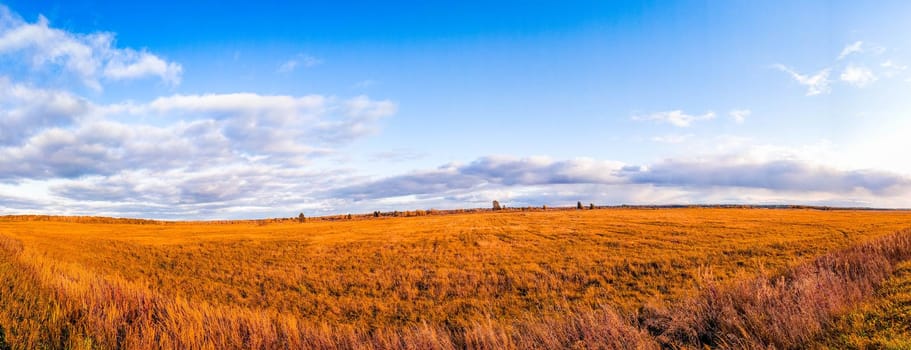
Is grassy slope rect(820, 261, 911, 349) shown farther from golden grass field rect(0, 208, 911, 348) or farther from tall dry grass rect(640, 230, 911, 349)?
tall dry grass rect(640, 230, 911, 349)

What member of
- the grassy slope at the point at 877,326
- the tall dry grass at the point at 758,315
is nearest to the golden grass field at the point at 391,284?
the grassy slope at the point at 877,326

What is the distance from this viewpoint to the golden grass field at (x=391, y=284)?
319 inches

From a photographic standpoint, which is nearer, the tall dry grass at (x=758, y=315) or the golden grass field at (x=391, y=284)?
the tall dry grass at (x=758, y=315)

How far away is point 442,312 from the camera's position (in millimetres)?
16078


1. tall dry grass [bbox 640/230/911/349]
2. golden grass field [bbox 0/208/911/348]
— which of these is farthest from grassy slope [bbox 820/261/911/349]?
tall dry grass [bbox 640/230/911/349]

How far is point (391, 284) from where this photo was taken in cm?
2123

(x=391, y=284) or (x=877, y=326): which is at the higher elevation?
(x=877, y=326)

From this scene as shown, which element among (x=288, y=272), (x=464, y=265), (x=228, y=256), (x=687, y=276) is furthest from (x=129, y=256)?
(x=687, y=276)

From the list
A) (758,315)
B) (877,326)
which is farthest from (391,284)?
(877,326)

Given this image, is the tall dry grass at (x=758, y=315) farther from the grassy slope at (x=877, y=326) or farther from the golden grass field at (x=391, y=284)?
the golden grass field at (x=391, y=284)

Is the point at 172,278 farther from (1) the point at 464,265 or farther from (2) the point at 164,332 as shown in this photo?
(2) the point at 164,332

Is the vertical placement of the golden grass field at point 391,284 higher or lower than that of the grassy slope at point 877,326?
lower

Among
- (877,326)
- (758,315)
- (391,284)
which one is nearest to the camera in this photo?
(877,326)

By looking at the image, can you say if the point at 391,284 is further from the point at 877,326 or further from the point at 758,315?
the point at 877,326
